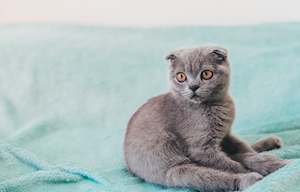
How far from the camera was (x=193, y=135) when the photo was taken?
1.13 m

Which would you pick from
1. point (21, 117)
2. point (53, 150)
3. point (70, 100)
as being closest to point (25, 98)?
point (21, 117)

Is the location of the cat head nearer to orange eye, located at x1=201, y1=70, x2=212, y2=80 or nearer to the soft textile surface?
orange eye, located at x1=201, y1=70, x2=212, y2=80

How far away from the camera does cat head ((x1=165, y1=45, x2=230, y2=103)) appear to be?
110 cm

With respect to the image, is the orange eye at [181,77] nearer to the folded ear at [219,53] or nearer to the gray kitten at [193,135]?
the gray kitten at [193,135]

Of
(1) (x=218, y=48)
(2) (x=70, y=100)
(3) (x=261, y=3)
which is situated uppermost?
(3) (x=261, y=3)

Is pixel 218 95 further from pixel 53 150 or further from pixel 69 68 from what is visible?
pixel 69 68

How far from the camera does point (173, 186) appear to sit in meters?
1.10

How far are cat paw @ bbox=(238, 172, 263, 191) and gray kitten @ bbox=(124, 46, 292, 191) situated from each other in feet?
0.04

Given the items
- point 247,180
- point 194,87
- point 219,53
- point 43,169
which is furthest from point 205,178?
point 43,169

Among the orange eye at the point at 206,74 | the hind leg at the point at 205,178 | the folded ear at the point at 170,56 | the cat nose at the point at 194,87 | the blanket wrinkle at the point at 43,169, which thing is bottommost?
the blanket wrinkle at the point at 43,169

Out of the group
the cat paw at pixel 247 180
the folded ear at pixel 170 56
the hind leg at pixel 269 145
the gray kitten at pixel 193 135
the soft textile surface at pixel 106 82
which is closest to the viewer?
the cat paw at pixel 247 180

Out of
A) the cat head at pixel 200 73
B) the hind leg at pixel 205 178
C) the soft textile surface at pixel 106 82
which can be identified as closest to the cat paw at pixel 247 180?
the hind leg at pixel 205 178

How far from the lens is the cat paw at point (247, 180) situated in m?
0.98

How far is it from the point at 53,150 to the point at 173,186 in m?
0.77
